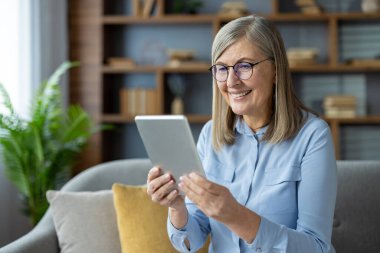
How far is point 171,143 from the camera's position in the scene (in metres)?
1.65

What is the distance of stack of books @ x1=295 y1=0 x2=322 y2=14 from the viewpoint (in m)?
4.86

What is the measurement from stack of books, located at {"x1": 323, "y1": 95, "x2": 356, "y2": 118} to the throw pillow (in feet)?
8.32

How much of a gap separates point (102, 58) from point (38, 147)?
129 centimetres

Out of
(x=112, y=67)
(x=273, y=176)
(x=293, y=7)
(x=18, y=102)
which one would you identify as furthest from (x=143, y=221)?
(x=293, y=7)

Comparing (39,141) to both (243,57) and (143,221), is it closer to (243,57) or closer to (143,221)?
(143,221)

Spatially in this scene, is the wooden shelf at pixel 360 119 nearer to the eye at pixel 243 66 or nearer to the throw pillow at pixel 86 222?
the throw pillow at pixel 86 222

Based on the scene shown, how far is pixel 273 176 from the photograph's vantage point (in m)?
1.92

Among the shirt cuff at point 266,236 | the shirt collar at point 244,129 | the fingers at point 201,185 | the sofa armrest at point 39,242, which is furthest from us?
the sofa armrest at point 39,242

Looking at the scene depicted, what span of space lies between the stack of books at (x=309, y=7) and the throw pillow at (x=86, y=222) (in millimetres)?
2698

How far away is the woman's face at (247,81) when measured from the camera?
187 centimetres

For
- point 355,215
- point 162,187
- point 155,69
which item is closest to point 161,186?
point 162,187

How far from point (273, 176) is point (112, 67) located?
326 cm

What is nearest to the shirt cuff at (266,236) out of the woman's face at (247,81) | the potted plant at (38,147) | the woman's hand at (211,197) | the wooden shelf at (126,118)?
the woman's hand at (211,197)

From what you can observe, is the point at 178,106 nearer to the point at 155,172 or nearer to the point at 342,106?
the point at 342,106
